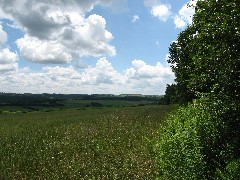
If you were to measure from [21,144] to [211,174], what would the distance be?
981 inches

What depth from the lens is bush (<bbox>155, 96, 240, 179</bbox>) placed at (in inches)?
714

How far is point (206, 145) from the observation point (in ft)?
63.7

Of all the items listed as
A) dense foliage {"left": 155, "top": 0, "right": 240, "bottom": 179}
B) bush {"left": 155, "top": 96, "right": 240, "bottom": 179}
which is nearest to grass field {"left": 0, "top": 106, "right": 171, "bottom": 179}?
bush {"left": 155, "top": 96, "right": 240, "bottom": 179}

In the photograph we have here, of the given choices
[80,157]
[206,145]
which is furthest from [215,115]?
[80,157]

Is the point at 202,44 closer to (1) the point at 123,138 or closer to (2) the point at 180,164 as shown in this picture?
(2) the point at 180,164

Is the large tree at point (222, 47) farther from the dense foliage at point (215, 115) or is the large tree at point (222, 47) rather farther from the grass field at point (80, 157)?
the grass field at point (80, 157)

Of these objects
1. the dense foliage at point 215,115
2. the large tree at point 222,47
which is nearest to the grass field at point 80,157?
the dense foliage at point 215,115

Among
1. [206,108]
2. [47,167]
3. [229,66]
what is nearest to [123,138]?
[47,167]

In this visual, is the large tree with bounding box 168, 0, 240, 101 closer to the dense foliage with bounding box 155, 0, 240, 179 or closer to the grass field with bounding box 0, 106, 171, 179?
the dense foliage with bounding box 155, 0, 240, 179

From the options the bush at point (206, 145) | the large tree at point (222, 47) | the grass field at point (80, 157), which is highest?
the large tree at point (222, 47)

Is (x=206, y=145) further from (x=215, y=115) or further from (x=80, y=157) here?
(x=80, y=157)

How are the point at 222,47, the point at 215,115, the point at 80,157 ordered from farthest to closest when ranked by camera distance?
1. the point at 80,157
2. the point at 215,115
3. the point at 222,47

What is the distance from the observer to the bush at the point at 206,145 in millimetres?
18125

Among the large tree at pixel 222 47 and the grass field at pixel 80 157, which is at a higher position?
the large tree at pixel 222 47
